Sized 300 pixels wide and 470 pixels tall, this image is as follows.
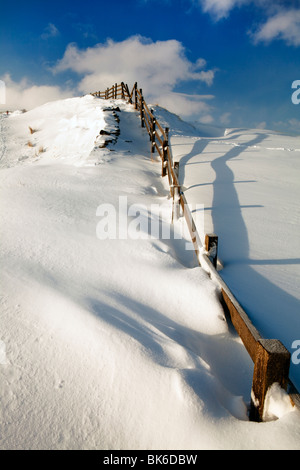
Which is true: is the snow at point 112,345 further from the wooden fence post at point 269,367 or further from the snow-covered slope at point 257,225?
the snow-covered slope at point 257,225

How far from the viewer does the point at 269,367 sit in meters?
1.58

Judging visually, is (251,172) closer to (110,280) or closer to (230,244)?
(230,244)

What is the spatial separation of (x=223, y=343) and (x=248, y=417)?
82cm

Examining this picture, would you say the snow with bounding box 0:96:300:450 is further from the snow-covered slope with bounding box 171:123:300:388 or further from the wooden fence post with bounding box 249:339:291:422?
the snow-covered slope with bounding box 171:123:300:388

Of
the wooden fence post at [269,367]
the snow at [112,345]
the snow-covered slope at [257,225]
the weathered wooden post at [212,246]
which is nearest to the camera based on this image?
the wooden fence post at [269,367]

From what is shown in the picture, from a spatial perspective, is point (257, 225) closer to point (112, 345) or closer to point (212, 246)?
point (212, 246)

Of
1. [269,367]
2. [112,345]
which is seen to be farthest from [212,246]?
[269,367]

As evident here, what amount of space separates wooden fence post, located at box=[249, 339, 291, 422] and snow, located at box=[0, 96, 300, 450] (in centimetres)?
10

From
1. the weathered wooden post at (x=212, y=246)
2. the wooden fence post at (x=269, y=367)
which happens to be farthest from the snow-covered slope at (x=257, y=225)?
the wooden fence post at (x=269, y=367)

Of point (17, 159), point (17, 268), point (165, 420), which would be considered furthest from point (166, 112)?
point (165, 420)

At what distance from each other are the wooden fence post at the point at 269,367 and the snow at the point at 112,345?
10 cm

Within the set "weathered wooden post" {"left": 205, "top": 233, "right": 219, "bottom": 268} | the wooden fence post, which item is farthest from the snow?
"weathered wooden post" {"left": 205, "top": 233, "right": 219, "bottom": 268}

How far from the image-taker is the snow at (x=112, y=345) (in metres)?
1.74

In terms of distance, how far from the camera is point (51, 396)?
6.28 feet
